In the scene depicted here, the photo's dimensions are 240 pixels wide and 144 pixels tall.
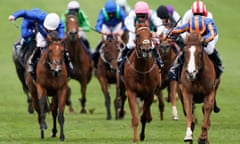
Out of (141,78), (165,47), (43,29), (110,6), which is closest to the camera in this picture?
(141,78)

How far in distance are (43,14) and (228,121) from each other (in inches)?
225

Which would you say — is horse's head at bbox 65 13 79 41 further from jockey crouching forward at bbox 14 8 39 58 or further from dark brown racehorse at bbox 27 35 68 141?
dark brown racehorse at bbox 27 35 68 141

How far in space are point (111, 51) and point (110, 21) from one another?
58.4 inches

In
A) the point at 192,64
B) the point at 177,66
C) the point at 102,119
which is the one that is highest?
the point at 192,64

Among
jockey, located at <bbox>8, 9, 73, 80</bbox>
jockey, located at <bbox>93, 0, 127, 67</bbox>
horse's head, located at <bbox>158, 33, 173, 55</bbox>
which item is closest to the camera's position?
jockey, located at <bbox>8, 9, 73, 80</bbox>

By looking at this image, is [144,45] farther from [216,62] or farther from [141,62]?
[216,62]

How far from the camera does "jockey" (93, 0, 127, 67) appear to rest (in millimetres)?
28656

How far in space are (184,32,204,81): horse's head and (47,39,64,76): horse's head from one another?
3.21 meters

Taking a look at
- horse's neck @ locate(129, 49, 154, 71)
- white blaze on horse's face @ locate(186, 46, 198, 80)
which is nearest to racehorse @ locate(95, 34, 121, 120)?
horse's neck @ locate(129, 49, 154, 71)

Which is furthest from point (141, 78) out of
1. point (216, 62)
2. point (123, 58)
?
point (216, 62)

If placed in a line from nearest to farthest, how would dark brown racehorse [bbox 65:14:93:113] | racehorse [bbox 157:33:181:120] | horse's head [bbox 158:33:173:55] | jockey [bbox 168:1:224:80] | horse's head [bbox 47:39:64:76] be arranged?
jockey [bbox 168:1:224:80] → horse's head [bbox 47:39:64:76] → horse's head [bbox 158:33:173:55] → racehorse [bbox 157:33:181:120] → dark brown racehorse [bbox 65:14:93:113]

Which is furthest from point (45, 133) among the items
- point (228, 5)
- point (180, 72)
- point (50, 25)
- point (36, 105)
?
point (228, 5)

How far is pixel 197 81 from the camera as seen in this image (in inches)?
727

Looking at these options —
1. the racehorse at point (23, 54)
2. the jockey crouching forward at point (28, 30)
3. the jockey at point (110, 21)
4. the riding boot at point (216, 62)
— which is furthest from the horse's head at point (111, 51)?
the riding boot at point (216, 62)
